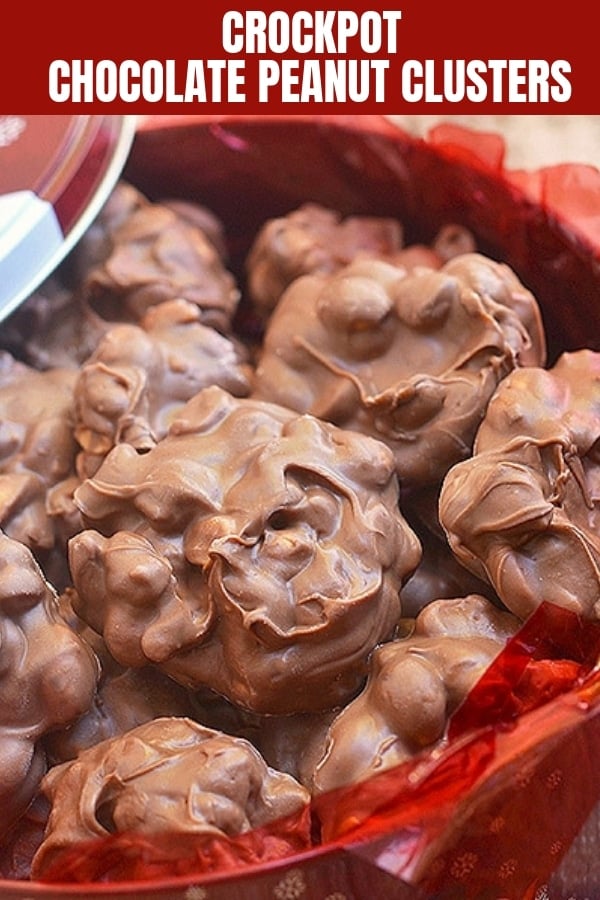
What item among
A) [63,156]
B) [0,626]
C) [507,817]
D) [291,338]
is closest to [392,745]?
[507,817]

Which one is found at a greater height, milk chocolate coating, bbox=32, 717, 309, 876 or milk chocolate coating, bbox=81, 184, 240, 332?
milk chocolate coating, bbox=81, 184, 240, 332

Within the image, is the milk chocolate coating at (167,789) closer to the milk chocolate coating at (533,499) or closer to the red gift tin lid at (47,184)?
the milk chocolate coating at (533,499)

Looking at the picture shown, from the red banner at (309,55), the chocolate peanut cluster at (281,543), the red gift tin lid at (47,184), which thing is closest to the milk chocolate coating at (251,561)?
the chocolate peanut cluster at (281,543)

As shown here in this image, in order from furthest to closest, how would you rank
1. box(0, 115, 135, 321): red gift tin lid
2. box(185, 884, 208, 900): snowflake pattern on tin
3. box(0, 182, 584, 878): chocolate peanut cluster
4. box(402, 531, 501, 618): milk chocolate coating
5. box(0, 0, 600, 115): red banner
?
box(0, 0, 600, 115): red banner < box(0, 115, 135, 321): red gift tin lid < box(402, 531, 501, 618): milk chocolate coating < box(0, 182, 584, 878): chocolate peanut cluster < box(185, 884, 208, 900): snowflake pattern on tin

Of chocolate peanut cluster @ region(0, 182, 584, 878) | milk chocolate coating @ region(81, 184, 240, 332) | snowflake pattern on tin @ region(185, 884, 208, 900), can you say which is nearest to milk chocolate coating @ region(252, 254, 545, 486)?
chocolate peanut cluster @ region(0, 182, 584, 878)

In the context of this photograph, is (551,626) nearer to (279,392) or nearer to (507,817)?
(507,817)

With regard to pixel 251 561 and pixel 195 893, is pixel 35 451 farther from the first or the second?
pixel 195 893

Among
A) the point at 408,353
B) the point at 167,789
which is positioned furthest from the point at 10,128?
the point at 167,789

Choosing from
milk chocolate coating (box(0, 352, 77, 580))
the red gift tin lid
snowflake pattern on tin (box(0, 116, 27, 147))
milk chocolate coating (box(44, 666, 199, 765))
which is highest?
snowflake pattern on tin (box(0, 116, 27, 147))

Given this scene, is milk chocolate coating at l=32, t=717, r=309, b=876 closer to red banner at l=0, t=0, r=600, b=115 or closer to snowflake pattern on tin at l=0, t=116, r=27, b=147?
snowflake pattern on tin at l=0, t=116, r=27, b=147
